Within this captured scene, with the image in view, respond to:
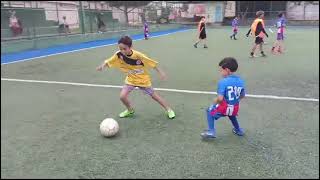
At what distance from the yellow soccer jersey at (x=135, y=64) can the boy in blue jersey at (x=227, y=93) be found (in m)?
1.43

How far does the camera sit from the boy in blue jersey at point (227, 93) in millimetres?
4762

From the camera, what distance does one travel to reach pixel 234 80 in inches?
189

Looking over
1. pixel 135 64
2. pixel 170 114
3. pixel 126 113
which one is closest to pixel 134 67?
pixel 135 64

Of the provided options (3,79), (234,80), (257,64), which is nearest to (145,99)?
(234,80)

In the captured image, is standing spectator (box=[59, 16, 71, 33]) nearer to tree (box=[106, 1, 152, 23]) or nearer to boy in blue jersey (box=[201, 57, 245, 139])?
tree (box=[106, 1, 152, 23])

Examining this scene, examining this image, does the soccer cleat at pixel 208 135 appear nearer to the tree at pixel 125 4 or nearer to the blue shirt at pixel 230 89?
the blue shirt at pixel 230 89

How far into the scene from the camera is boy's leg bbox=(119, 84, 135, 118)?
6.09 m

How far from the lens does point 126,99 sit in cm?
609

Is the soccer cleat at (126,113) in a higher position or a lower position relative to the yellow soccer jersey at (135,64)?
lower

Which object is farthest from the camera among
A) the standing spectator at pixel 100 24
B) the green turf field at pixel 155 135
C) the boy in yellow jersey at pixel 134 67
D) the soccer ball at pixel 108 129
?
the standing spectator at pixel 100 24

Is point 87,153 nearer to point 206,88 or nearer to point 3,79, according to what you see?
point 206,88

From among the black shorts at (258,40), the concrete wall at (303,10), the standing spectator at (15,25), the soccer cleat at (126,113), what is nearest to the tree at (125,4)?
the concrete wall at (303,10)

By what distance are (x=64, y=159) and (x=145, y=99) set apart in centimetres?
320

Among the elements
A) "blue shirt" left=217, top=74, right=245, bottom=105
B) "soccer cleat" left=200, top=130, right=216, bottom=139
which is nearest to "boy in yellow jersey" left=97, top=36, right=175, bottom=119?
"soccer cleat" left=200, top=130, right=216, bottom=139
